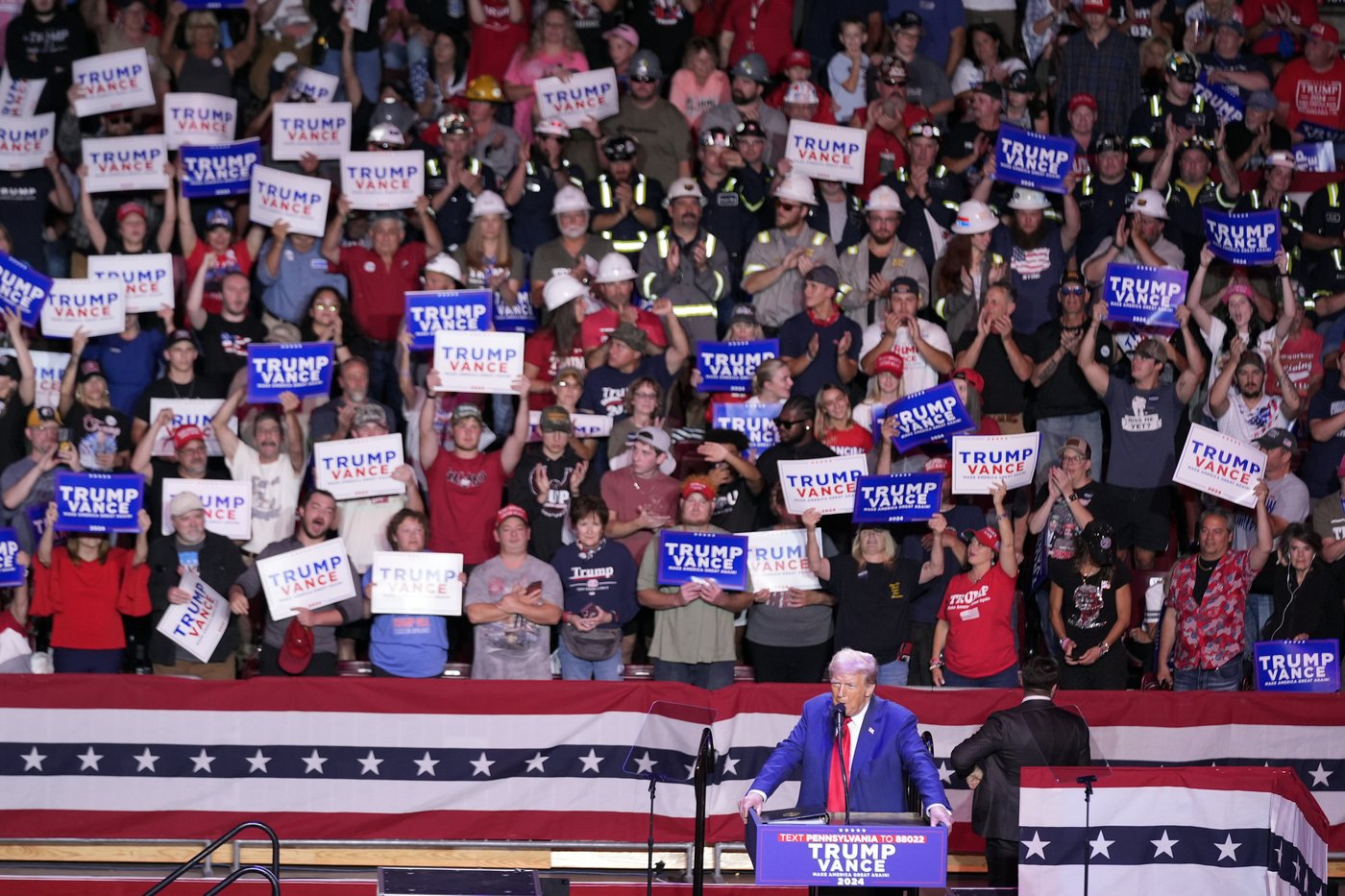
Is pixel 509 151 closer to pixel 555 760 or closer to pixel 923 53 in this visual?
pixel 923 53

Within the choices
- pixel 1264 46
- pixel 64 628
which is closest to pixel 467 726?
pixel 64 628

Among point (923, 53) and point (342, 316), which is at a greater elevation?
point (923, 53)

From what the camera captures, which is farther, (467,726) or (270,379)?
(270,379)

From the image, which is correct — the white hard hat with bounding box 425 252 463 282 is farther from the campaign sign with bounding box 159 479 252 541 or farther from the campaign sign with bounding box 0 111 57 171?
the campaign sign with bounding box 0 111 57 171

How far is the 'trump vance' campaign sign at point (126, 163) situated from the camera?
1627 cm

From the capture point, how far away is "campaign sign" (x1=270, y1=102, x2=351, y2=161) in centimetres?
1670

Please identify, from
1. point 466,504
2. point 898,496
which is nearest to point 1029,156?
point 898,496

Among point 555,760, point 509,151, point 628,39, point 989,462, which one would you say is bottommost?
point 555,760

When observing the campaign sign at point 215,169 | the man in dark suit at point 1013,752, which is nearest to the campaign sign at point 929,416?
the man in dark suit at point 1013,752

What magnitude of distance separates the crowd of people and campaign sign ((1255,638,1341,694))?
0.76 feet

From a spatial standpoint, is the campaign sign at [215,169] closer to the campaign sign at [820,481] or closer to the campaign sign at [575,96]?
the campaign sign at [575,96]

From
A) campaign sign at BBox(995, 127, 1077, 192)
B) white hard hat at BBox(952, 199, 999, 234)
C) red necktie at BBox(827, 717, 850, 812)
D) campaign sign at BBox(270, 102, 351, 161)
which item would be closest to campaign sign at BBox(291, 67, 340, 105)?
campaign sign at BBox(270, 102, 351, 161)

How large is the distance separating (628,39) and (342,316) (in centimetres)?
428

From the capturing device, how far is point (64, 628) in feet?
43.2
